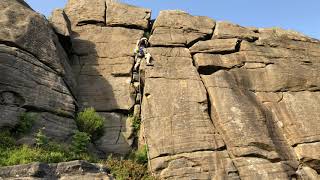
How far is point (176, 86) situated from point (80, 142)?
19.7ft

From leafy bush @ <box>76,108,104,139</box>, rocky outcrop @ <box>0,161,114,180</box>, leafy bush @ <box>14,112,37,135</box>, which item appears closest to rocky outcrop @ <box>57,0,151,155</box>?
leafy bush @ <box>76,108,104,139</box>

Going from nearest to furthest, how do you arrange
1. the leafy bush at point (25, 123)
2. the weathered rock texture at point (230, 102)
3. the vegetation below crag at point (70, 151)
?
the vegetation below crag at point (70, 151) → the leafy bush at point (25, 123) → the weathered rock texture at point (230, 102)

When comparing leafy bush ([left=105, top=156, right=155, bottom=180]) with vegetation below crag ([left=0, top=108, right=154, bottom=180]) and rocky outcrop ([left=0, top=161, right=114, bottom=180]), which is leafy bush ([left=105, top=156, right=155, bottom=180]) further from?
rocky outcrop ([left=0, top=161, right=114, bottom=180])

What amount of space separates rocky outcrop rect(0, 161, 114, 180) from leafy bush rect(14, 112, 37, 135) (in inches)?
140

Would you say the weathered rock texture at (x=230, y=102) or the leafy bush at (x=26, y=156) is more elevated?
the weathered rock texture at (x=230, y=102)

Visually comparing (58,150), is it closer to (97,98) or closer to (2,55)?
(2,55)

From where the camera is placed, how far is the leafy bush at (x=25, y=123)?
18.8m

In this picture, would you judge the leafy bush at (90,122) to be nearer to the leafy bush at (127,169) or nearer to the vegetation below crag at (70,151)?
the vegetation below crag at (70,151)

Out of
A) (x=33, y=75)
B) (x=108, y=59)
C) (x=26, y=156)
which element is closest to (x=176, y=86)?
(x=108, y=59)

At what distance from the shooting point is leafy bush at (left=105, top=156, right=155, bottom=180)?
61.8 ft

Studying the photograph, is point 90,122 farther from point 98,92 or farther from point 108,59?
point 108,59

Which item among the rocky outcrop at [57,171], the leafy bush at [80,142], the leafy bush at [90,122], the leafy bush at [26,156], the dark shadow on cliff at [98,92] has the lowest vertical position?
the rocky outcrop at [57,171]

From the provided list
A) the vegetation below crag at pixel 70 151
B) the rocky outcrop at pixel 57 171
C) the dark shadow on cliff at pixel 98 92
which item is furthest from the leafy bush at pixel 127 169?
the dark shadow on cliff at pixel 98 92

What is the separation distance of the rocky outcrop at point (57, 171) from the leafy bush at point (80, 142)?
259 cm
